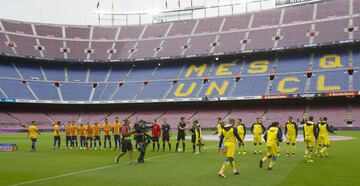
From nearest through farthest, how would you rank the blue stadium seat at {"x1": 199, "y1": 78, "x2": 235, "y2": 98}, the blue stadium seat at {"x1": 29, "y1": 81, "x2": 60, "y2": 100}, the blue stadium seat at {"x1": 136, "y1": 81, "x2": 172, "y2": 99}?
the blue stadium seat at {"x1": 199, "y1": 78, "x2": 235, "y2": 98}
the blue stadium seat at {"x1": 136, "y1": 81, "x2": 172, "y2": 99}
the blue stadium seat at {"x1": 29, "y1": 81, "x2": 60, "y2": 100}

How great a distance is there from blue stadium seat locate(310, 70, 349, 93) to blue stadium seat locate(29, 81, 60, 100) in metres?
46.0

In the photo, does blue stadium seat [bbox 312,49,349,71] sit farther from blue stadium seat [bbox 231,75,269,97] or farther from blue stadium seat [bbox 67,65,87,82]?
blue stadium seat [bbox 67,65,87,82]

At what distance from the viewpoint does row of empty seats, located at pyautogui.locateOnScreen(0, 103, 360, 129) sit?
55031mm

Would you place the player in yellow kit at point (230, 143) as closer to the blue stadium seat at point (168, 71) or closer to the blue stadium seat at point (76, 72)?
the blue stadium seat at point (168, 71)

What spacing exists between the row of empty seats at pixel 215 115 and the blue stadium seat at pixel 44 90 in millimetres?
3595

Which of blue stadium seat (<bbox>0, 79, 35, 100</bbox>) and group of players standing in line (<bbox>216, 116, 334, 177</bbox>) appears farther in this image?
blue stadium seat (<bbox>0, 79, 35, 100</bbox>)

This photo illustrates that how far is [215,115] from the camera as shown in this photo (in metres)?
63.3

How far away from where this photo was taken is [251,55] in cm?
6962

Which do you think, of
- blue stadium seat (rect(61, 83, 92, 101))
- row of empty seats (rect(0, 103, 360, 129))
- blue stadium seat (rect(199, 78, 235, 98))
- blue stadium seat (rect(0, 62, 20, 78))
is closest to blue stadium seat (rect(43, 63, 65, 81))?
blue stadium seat (rect(61, 83, 92, 101))

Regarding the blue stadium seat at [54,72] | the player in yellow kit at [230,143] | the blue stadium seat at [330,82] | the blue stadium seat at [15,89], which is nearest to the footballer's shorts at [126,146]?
the player in yellow kit at [230,143]

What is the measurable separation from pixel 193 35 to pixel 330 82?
101 feet

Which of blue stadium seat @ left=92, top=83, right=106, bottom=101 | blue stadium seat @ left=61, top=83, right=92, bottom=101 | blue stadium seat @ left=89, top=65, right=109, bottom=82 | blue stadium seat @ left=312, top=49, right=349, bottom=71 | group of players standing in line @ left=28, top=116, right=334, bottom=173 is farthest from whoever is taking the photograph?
blue stadium seat @ left=89, top=65, right=109, bottom=82

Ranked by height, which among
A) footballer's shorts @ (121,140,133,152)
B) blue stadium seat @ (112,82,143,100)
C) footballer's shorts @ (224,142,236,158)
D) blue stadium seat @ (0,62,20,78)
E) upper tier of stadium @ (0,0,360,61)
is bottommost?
footballer's shorts @ (121,140,133,152)

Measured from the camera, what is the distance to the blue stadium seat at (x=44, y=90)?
68.9 meters
